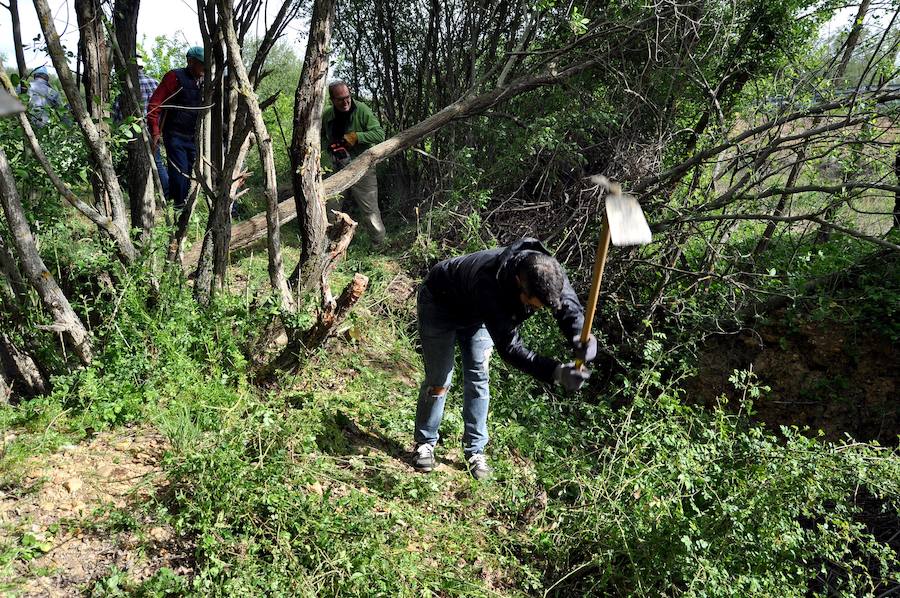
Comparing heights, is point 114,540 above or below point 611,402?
above

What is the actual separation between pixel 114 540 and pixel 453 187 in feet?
16.6

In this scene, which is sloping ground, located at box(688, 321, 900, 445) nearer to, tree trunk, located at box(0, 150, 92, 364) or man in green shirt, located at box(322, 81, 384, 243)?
man in green shirt, located at box(322, 81, 384, 243)

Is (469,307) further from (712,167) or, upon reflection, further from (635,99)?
(635,99)

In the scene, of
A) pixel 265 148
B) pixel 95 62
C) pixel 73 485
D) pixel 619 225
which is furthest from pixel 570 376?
pixel 95 62

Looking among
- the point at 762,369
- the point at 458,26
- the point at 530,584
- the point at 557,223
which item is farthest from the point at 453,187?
the point at 530,584

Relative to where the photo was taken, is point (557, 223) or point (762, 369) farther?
point (557, 223)

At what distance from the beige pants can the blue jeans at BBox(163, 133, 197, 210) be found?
1530mm

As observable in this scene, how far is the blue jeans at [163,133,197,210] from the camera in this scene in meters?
6.36

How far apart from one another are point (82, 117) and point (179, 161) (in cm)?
286

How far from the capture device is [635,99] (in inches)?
253

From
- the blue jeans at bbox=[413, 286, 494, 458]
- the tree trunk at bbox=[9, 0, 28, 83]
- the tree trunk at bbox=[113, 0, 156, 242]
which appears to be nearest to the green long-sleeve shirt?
the tree trunk at bbox=[113, 0, 156, 242]

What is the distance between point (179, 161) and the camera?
646 centimetres

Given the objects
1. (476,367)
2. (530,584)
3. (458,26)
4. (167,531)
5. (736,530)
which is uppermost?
(458,26)

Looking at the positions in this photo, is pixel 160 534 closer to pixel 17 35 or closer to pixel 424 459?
pixel 424 459
